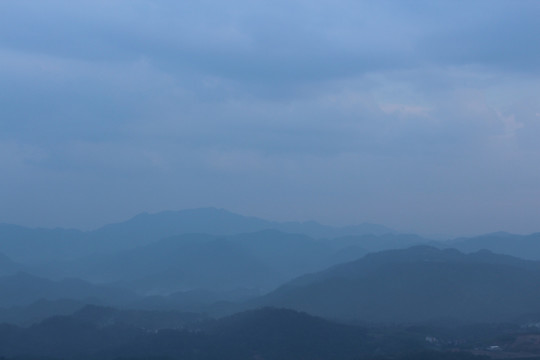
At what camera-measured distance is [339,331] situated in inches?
2992

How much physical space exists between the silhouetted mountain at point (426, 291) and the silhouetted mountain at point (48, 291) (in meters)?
44.6

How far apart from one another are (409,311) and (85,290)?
81.3m

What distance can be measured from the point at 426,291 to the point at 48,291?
87.1 meters

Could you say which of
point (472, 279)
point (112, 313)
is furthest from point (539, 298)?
point (112, 313)

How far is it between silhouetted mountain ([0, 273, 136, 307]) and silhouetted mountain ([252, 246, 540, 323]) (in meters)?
44.6

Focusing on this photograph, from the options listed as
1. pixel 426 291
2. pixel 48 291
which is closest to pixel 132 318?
pixel 426 291

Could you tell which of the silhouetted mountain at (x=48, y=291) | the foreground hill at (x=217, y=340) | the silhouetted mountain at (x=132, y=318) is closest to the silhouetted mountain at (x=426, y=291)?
the silhouetted mountain at (x=132, y=318)

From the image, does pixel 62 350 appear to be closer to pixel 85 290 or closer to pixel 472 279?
pixel 472 279

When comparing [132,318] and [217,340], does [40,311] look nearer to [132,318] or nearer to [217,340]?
[132,318]

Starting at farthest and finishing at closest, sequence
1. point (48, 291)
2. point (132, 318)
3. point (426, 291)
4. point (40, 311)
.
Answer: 1. point (48, 291)
2. point (40, 311)
3. point (426, 291)
4. point (132, 318)

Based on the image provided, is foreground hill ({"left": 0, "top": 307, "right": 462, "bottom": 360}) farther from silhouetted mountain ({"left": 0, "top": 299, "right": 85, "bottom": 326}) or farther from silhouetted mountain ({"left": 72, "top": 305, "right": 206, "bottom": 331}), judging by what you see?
silhouetted mountain ({"left": 0, "top": 299, "right": 85, "bottom": 326})

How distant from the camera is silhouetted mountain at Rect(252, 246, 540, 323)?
361 ft

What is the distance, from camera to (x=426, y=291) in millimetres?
119500

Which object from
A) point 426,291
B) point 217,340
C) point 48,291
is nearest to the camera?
point 217,340
